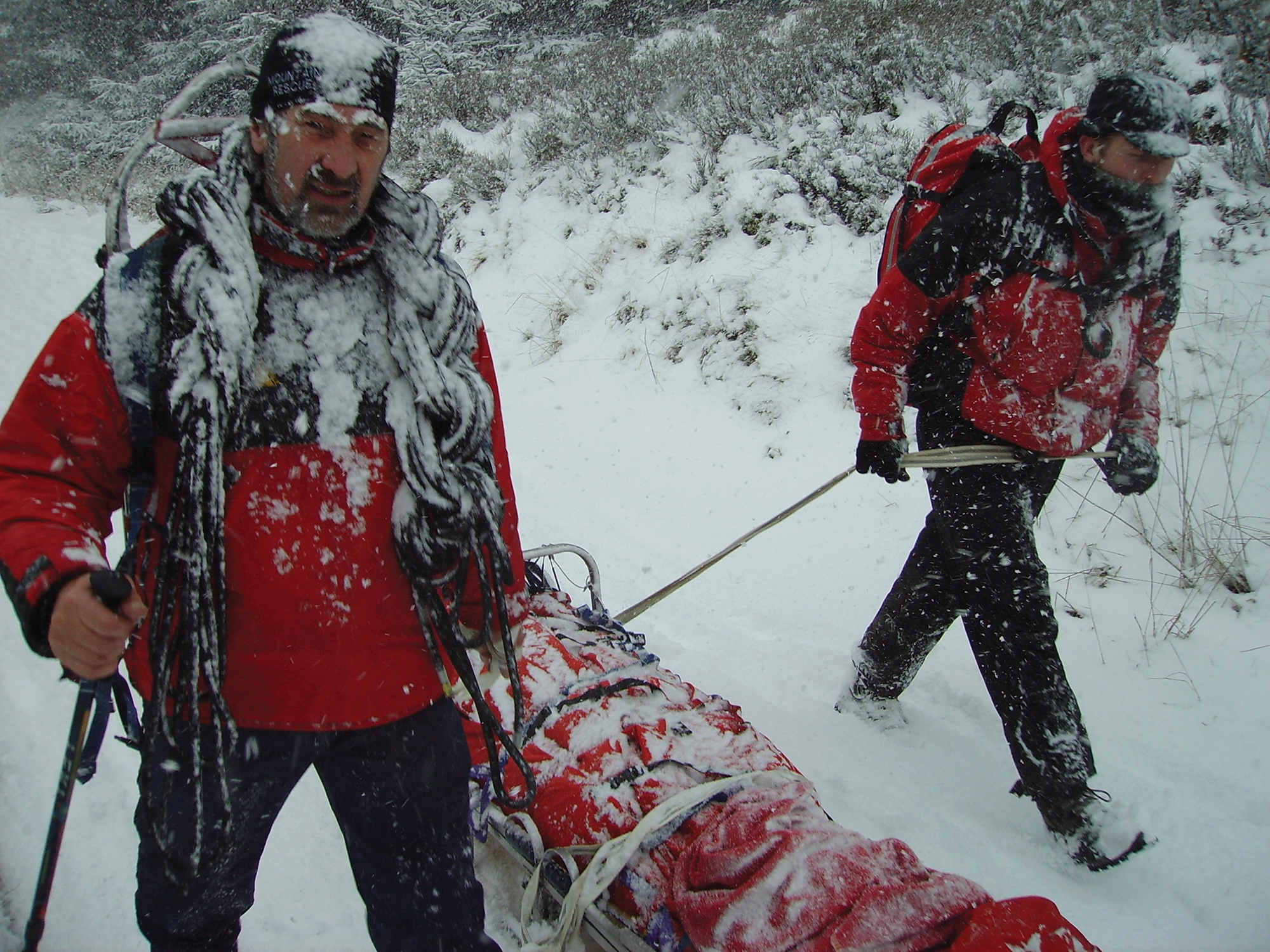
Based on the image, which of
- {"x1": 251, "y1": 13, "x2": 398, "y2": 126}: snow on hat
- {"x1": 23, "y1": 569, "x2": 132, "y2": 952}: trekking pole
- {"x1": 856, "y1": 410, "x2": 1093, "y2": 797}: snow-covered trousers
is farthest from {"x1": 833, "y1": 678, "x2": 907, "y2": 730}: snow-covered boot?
{"x1": 251, "y1": 13, "x2": 398, "y2": 126}: snow on hat

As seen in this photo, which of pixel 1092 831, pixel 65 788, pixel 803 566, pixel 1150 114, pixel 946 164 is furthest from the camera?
Result: pixel 803 566

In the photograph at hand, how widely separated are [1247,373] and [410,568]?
15.8 feet

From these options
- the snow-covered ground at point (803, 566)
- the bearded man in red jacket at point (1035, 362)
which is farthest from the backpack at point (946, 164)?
the snow-covered ground at point (803, 566)

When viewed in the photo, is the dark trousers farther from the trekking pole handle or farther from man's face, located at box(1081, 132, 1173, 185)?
man's face, located at box(1081, 132, 1173, 185)

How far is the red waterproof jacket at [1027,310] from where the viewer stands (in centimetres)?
205

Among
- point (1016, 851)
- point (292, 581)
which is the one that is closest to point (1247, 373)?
point (1016, 851)

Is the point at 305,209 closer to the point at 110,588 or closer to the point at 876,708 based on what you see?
the point at 110,588

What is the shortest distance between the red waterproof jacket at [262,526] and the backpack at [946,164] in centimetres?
184

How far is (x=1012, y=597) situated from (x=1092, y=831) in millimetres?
762

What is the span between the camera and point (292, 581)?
4.06 ft

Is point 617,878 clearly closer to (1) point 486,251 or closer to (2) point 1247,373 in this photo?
(2) point 1247,373

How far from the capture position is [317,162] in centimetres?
124

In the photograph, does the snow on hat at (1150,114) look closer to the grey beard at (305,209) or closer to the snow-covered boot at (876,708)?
the grey beard at (305,209)

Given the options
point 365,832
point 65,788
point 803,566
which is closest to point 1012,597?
point 803,566
